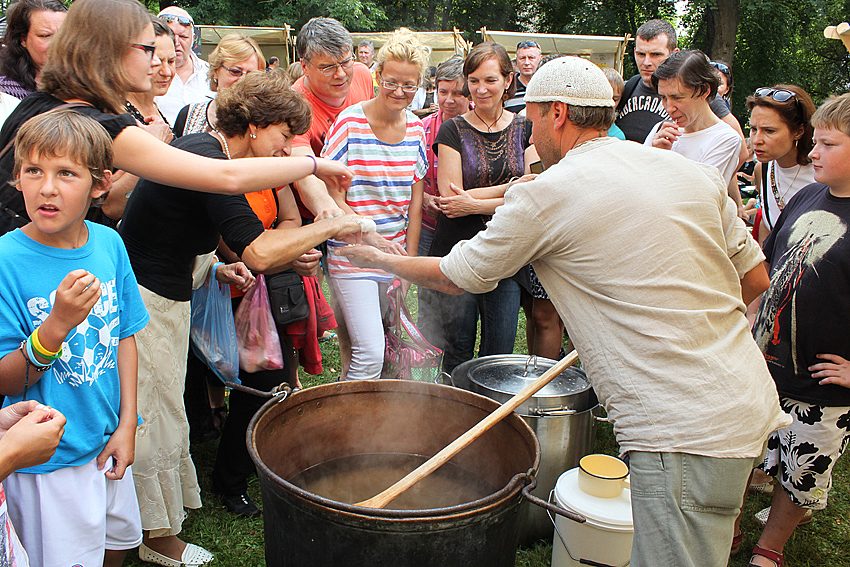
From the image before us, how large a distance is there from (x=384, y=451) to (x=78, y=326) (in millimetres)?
1402

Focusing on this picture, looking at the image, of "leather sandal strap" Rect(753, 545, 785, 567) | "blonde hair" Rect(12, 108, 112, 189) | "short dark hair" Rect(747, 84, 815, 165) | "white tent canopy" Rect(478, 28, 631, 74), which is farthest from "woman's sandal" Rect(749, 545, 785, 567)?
"white tent canopy" Rect(478, 28, 631, 74)

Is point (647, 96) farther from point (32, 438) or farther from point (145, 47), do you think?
point (32, 438)

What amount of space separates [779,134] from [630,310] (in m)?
2.28

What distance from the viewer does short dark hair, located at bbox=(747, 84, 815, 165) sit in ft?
12.1

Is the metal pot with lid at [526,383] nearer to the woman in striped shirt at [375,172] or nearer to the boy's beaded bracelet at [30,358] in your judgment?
the woman in striped shirt at [375,172]

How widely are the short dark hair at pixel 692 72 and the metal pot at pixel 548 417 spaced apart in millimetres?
2007

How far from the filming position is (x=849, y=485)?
168 inches

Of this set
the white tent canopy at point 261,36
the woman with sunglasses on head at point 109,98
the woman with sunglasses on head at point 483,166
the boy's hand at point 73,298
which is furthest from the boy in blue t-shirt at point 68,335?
the white tent canopy at point 261,36

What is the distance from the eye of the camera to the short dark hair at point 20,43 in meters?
3.18

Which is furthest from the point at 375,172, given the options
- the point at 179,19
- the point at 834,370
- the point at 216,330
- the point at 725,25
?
the point at 725,25

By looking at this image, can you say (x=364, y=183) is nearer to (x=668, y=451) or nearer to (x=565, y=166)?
(x=565, y=166)

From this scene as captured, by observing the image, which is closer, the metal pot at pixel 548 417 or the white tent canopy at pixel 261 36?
the metal pot at pixel 548 417

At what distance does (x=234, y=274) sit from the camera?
3.44 metres

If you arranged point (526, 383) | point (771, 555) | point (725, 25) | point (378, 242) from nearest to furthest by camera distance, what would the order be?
1. point (378, 242)
2. point (771, 555)
3. point (526, 383)
4. point (725, 25)
